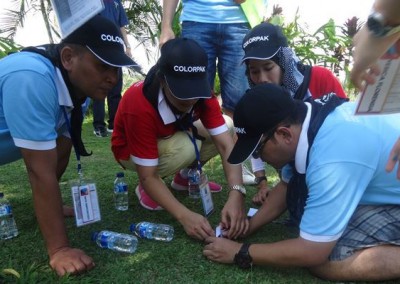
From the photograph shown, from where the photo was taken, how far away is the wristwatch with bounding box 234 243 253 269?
1974 millimetres

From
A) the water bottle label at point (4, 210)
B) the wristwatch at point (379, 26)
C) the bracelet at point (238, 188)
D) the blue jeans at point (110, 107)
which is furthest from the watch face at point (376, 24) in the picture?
the blue jeans at point (110, 107)

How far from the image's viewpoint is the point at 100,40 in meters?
2.05

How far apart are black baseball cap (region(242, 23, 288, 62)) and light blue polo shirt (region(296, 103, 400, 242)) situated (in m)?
0.91

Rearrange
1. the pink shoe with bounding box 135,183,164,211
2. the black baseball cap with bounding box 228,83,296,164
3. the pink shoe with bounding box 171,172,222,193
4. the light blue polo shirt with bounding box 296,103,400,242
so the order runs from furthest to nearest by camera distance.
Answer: the pink shoe with bounding box 171,172,222,193
the pink shoe with bounding box 135,183,164,211
the black baseball cap with bounding box 228,83,296,164
the light blue polo shirt with bounding box 296,103,400,242

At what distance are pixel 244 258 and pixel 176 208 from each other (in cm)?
52

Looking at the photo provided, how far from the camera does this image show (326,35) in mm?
7062

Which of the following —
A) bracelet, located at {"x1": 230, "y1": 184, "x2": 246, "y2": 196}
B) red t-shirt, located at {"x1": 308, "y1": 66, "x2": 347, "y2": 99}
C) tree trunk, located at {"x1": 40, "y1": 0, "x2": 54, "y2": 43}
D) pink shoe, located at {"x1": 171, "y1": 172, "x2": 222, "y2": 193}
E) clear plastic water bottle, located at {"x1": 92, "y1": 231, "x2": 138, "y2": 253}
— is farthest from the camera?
tree trunk, located at {"x1": 40, "y1": 0, "x2": 54, "y2": 43}

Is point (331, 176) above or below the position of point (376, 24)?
below

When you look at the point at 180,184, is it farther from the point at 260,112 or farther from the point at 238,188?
the point at 260,112

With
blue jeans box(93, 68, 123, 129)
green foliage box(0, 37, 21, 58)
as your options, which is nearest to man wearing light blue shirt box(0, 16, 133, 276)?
green foliage box(0, 37, 21, 58)

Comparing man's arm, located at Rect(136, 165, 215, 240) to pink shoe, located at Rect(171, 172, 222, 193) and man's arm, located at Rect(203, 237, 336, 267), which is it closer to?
man's arm, located at Rect(203, 237, 336, 267)

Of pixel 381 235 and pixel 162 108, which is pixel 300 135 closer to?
pixel 381 235

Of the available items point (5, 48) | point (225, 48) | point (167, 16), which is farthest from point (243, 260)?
point (5, 48)

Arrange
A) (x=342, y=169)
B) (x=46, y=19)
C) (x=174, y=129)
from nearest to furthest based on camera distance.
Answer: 1. (x=342, y=169)
2. (x=174, y=129)
3. (x=46, y=19)
